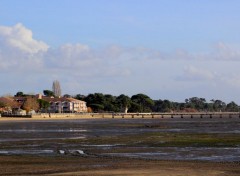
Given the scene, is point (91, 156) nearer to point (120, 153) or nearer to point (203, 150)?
point (120, 153)

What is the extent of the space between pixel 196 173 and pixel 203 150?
12.1 m

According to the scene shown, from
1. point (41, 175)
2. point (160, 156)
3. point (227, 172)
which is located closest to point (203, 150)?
point (160, 156)

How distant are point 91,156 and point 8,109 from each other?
571 ft

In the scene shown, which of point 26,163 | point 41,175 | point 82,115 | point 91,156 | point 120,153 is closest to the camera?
point 41,175

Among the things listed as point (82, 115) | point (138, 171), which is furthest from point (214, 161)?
point (82, 115)

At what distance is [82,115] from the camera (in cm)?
18812

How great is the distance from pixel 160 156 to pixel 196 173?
26.7 feet

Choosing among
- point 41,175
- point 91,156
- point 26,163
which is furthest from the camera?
point 91,156

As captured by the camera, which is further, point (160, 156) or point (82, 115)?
point (82, 115)

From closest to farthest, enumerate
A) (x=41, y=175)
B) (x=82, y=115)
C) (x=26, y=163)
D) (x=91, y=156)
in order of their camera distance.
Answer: (x=41, y=175) → (x=26, y=163) → (x=91, y=156) → (x=82, y=115)

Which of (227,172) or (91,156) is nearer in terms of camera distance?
(227,172)

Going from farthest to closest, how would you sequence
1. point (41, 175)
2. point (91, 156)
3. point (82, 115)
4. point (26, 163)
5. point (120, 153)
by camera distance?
point (82, 115) < point (120, 153) < point (91, 156) < point (26, 163) < point (41, 175)

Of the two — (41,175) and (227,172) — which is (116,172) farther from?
(227,172)

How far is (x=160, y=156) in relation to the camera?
28.3 meters
